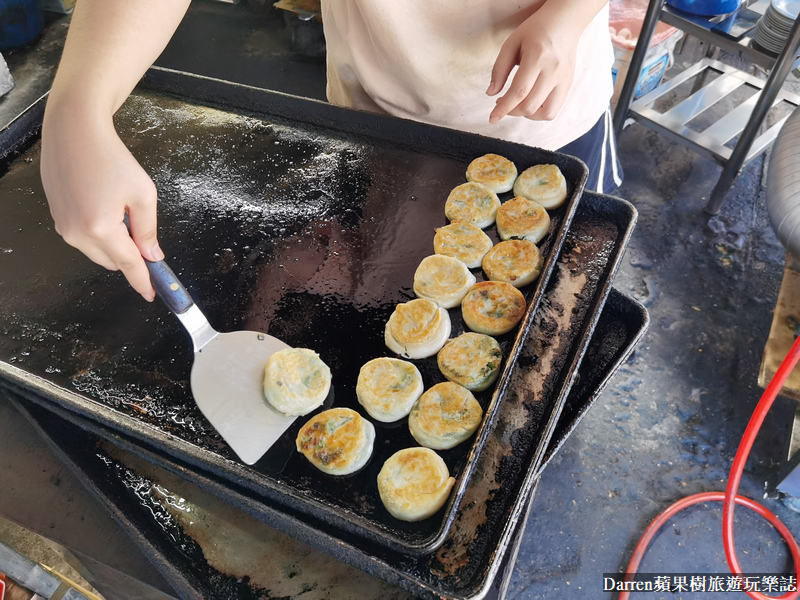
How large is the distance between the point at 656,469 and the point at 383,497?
77.0 inches

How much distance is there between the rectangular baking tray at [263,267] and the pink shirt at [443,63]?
100 mm

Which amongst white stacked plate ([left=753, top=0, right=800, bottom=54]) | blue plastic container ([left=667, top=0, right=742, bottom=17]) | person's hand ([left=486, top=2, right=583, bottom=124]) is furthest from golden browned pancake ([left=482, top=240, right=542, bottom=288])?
blue plastic container ([left=667, top=0, right=742, bottom=17])

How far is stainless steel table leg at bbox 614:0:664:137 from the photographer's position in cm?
316

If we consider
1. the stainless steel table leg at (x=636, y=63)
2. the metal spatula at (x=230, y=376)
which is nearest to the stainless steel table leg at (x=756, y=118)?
the stainless steel table leg at (x=636, y=63)

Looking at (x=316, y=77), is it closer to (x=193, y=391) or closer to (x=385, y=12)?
(x=385, y=12)

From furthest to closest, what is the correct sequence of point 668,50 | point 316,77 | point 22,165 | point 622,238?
1. point 316,77
2. point 668,50
3. point 22,165
4. point 622,238

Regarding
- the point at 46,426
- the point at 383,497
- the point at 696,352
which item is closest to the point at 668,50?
the point at 696,352

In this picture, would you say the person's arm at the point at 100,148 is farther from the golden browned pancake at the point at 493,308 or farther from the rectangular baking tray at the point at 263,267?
the golden browned pancake at the point at 493,308

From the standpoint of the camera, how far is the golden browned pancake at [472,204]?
1.67 meters

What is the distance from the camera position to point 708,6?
308 centimetres

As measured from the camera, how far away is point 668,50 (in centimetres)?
382

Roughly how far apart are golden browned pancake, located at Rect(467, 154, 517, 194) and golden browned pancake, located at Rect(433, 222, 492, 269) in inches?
6.8

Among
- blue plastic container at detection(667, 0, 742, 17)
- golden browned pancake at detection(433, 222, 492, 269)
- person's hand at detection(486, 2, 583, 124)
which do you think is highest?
person's hand at detection(486, 2, 583, 124)

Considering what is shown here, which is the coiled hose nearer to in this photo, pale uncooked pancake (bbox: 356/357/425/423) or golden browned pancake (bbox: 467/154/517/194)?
golden browned pancake (bbox: 467/154/517/194)
